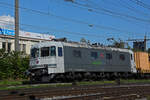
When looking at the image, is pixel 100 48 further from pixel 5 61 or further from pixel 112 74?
pixel 5 61

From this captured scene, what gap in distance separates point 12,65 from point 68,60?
7.61 m

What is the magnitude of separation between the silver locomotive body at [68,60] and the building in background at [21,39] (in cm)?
1938

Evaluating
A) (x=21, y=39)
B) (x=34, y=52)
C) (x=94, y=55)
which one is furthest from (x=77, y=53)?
(x=21, y=39)

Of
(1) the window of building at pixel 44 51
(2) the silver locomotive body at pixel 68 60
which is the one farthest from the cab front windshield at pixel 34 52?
(1) the window of building at pixel 44 51

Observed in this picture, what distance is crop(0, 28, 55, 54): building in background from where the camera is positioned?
135 feet

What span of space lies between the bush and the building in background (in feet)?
47.4

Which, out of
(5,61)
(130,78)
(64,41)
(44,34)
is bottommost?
(130,78)

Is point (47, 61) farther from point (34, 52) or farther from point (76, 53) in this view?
point (76, 53)

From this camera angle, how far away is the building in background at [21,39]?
1622 inches

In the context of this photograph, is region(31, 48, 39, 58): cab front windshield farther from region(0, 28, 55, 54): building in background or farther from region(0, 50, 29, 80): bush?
region(0, 28, 55, 54): building in background

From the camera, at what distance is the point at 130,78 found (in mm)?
28797

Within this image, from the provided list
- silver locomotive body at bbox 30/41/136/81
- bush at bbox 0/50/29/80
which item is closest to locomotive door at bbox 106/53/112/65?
silver locomotive body at bbox 30/41/136/81

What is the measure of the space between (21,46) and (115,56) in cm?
2271

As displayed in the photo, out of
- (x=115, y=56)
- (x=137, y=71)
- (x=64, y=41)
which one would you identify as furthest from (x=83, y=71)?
(x=137, y=71)
